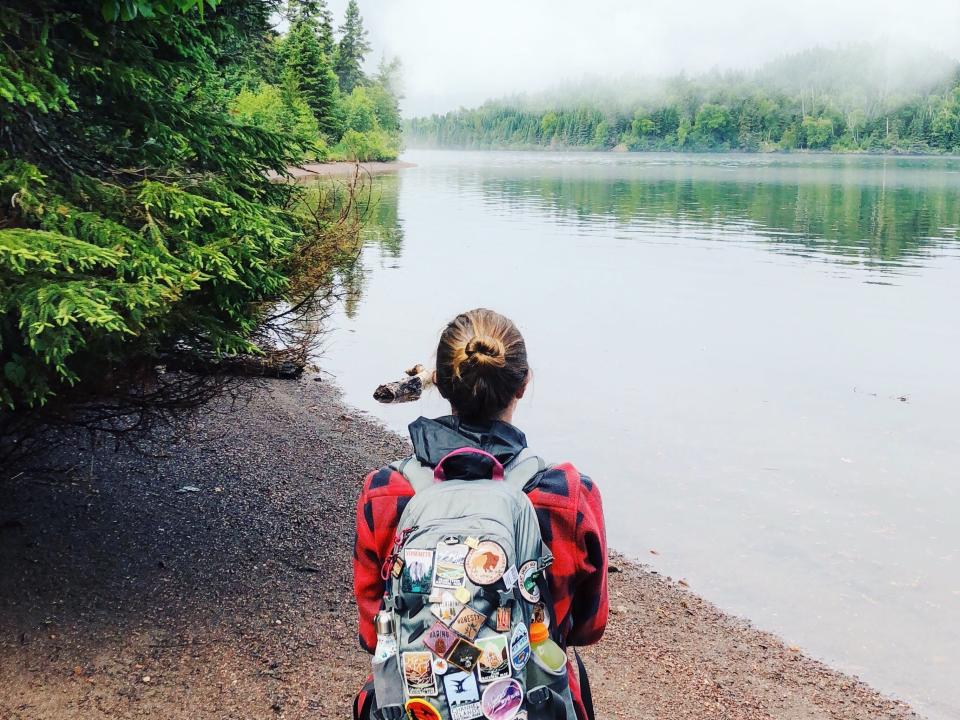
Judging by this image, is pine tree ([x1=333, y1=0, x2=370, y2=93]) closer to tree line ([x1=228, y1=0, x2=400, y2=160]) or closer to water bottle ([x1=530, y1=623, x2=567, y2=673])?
tree line ([x1=228, y1=0, x2=400, y2=160])

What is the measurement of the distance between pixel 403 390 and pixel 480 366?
13332 millimetres

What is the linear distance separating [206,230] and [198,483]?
3.91 meters

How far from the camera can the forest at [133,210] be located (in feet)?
14.9

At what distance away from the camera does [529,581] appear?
2697 mm

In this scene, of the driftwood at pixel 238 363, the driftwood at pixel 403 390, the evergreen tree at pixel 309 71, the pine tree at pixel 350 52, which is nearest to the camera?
the driftwood at pixel 238 363

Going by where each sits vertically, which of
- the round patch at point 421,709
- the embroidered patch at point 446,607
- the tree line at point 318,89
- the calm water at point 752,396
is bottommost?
the calm water at point 752,396

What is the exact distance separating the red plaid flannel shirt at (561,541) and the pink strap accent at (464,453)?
0.12m

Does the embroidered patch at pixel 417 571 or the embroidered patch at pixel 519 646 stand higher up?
the embroidered patch at pixel 417 571

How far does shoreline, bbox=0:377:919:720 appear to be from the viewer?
549 centimetres

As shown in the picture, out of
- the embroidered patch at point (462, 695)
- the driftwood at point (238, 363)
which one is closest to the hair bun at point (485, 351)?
the embroidered patch at point (462, 695)

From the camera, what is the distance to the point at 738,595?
8.88 metres

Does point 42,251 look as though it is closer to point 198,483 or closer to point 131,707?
point 131,707

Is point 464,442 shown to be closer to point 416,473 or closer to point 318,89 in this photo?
point 416,473

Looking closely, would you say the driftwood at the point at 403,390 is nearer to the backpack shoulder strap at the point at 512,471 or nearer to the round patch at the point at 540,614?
the backpack shoulder strap at the point at 512,471
